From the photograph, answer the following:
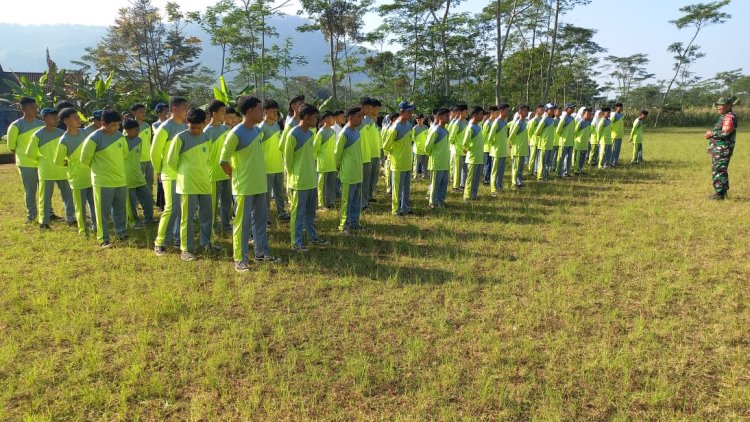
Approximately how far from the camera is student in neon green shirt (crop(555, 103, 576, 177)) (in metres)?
12.9

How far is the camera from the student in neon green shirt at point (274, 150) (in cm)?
718

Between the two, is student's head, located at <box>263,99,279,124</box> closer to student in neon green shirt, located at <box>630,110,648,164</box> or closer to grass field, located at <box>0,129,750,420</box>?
grass field, located at <box>0,129,750,420</box>

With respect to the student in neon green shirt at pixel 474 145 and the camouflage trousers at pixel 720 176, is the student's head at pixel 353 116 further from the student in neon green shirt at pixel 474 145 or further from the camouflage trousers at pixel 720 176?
the camouflage trousers at pixel 720 176

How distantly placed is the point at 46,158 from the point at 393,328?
6931 mm

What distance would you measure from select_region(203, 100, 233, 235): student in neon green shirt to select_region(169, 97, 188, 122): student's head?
33cm

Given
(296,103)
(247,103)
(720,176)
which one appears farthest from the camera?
(720,176)

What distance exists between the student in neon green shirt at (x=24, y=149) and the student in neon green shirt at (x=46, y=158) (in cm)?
34

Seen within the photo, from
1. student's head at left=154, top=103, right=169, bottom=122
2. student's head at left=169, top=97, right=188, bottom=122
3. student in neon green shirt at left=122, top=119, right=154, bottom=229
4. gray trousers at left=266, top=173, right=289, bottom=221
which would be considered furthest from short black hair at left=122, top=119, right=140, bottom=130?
gray trousers at left=266, top=173, right=289, bottom=221

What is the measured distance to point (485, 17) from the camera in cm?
3588

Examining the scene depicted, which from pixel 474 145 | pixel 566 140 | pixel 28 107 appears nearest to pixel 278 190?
pixel 474 145

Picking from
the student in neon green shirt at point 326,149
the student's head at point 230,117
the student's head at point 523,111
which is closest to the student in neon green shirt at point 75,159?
the student's head at point 230,117

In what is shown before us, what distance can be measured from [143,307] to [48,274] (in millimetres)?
2058

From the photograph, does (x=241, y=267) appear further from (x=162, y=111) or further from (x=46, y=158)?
(x=46, y=158)

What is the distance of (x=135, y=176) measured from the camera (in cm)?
767
